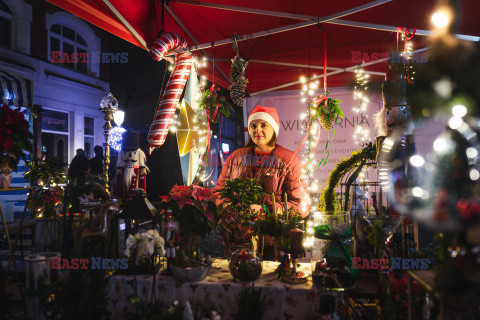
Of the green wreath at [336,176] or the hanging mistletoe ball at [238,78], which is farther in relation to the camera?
the hanging mistletoe ball at [238,78]

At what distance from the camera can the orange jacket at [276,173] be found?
3387 mm

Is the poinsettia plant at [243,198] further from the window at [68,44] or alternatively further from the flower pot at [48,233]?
the window at [68,44]

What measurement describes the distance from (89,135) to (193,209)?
1139cm

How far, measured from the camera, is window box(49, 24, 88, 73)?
10.9 meters

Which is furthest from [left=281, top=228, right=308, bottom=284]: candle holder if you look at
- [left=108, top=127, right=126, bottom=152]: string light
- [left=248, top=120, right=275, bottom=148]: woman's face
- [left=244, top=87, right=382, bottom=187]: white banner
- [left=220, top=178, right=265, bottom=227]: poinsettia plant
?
[left=108, top=127, right=126, bottom=152]: string light

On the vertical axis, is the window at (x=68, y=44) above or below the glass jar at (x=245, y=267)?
above

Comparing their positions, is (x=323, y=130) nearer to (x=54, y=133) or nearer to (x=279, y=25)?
(x=279, y=25)

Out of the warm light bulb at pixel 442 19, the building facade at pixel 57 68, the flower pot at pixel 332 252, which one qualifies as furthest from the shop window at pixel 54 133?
the warm light bulb at pixel 442 19

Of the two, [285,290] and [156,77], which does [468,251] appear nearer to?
[285,290]

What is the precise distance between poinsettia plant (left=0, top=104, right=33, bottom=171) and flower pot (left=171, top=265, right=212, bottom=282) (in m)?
1.47

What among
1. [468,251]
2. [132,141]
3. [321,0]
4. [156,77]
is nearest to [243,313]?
[468,251]

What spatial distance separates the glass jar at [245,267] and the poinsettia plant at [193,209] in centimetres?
31

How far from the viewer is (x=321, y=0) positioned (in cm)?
306

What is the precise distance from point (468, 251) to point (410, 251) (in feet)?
4.33
